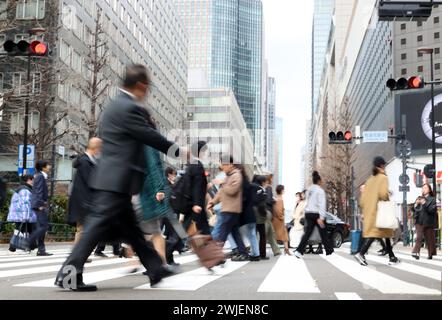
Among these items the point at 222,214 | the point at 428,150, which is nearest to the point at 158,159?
the point at 222,214

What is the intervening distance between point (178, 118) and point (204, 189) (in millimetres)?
55432

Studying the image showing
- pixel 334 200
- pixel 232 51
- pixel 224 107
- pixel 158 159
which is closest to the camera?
pixel 158 159

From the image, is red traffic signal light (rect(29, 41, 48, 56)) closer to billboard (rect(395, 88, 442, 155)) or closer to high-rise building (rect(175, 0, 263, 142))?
billboard (rect(395, 88, 442, 155))

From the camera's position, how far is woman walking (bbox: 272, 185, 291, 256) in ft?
38.3

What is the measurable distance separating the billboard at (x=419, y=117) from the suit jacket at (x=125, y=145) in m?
41.1

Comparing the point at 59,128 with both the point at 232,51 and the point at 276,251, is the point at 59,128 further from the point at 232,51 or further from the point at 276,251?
the point at 232,51

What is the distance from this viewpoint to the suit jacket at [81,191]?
5980 mm

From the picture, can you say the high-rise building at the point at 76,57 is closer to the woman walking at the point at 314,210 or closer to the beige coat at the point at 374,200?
the woman walking at the point at 314,210

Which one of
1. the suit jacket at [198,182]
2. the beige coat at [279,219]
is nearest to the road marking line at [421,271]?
the suit jacket at [198,182]

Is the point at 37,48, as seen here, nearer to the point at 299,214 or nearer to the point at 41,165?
the point at 41,165

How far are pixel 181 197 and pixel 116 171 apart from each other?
2.90 m

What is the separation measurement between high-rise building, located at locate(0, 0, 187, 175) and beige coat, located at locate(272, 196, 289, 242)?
8.80 meters

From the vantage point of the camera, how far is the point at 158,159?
5.61 meters
